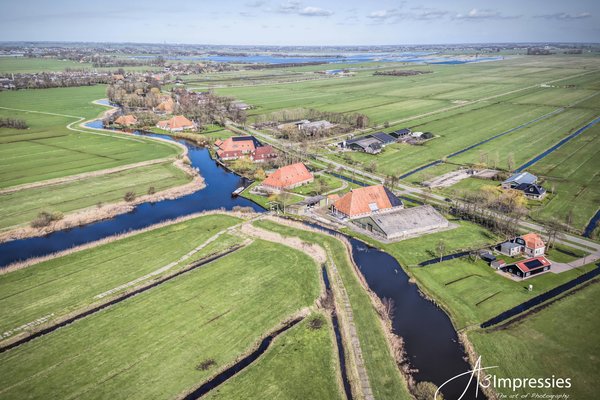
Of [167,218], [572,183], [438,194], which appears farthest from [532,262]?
[167,218]

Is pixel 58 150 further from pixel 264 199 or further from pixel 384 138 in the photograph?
pixel 384 138

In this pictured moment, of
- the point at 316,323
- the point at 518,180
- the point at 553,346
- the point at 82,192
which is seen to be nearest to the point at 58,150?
the point at 82,192

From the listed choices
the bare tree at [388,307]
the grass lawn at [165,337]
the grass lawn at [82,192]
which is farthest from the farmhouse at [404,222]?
the grass lawn at [82,192]

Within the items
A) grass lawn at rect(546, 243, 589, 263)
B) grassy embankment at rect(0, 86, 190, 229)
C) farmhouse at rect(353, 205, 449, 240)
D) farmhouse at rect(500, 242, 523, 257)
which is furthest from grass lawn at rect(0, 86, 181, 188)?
grass lawn at rect(546, 243, 589, 263)

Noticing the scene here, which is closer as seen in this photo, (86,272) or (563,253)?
(86,272)

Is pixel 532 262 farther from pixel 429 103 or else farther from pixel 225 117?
pixel 429 103

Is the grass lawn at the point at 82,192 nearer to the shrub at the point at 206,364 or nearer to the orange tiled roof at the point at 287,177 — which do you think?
the orange tiled roof at the point at 287,177
